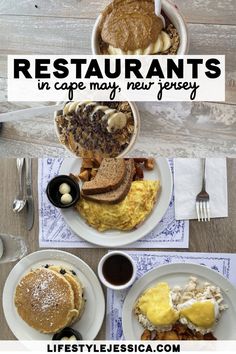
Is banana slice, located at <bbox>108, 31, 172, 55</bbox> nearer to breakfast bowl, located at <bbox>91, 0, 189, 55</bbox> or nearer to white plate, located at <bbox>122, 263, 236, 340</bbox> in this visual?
breakfast bowl, located at <bbox>91, 0, 189, 55</bbox>

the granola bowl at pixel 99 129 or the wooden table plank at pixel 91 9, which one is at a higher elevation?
the wooden table plank at pixel 91 9

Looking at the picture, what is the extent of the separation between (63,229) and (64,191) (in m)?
0.09

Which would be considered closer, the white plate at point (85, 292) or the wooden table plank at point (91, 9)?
the white plate at point (85, 292)

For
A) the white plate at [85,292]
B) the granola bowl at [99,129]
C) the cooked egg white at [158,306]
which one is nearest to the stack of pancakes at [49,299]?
the white plate at [85,292]

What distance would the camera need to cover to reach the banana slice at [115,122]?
1406 millimetres

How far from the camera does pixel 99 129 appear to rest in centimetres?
142

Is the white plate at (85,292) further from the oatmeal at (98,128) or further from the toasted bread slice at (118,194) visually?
the oatmeal at (98,128)

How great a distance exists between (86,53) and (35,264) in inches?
21.2

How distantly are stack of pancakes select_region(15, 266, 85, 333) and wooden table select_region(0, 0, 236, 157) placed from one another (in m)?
0.31

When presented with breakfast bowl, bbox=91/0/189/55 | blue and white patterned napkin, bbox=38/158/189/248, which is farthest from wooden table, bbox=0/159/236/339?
breakfast bowl, bbox=91/0/189/55

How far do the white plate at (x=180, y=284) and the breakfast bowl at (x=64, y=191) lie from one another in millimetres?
245

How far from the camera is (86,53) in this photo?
151 centimetres

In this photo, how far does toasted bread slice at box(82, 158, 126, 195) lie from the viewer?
54.1 inches
